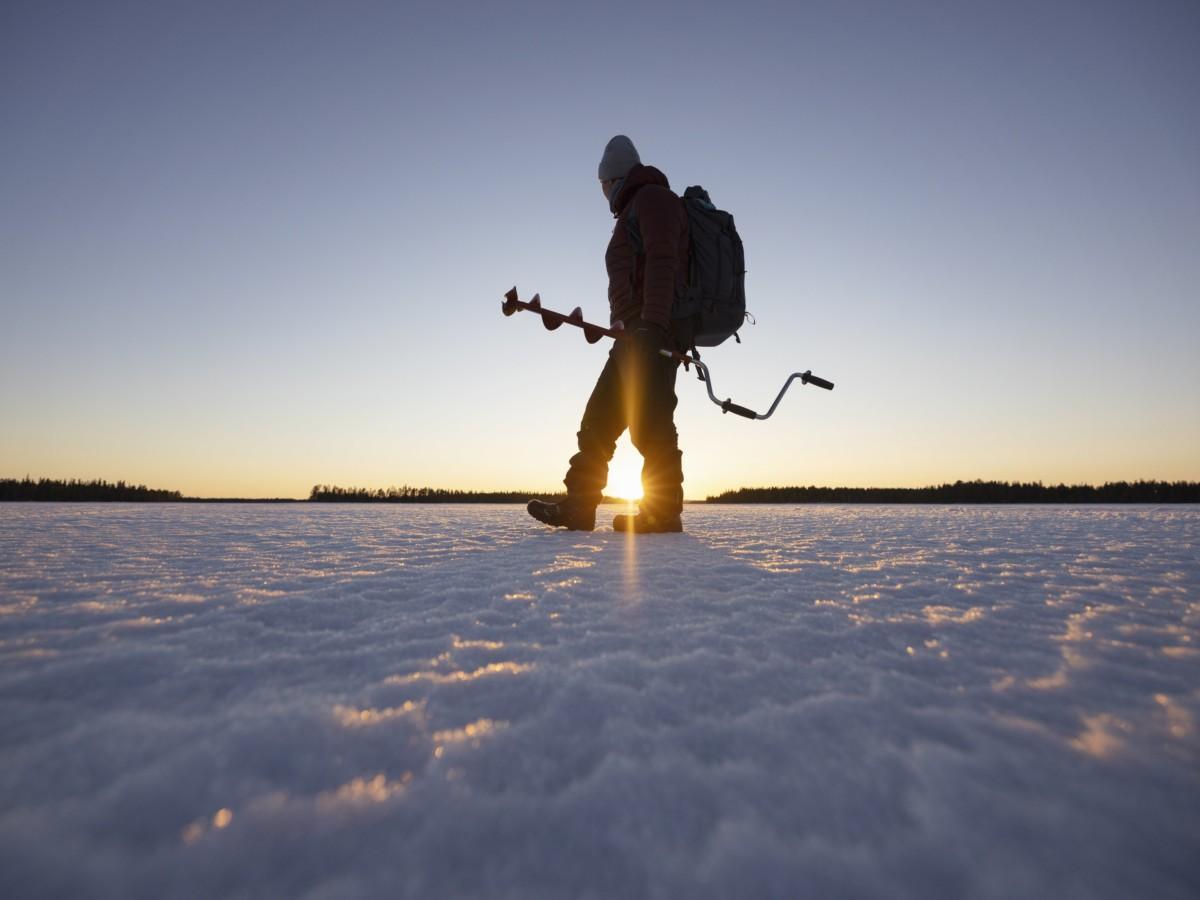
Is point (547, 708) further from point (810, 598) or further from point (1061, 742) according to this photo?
point (810, 598)

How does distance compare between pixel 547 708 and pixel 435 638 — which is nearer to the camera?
pixel 547 708

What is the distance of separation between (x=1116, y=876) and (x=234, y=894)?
0.81 m

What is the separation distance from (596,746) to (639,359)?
9.79 feet

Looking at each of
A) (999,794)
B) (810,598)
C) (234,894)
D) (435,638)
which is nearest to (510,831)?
(234,894)

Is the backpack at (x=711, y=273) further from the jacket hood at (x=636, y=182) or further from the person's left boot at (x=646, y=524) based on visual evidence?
the person's left boot at (x=646, y=524)

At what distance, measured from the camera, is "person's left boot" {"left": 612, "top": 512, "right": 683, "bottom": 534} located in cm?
372

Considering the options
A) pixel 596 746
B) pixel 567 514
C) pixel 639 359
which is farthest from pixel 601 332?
pixel 596 746

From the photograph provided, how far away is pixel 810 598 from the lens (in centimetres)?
162

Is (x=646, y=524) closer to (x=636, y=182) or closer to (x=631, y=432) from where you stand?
(x=631, y=432)

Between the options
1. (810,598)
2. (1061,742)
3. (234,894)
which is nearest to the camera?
(234,894)

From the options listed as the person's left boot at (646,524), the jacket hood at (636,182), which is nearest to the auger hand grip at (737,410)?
the person's left boot at (646,524)

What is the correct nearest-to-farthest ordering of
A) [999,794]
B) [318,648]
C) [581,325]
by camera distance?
[999,794] < [318,648] < [581,325]

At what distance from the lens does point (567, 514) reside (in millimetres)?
3859

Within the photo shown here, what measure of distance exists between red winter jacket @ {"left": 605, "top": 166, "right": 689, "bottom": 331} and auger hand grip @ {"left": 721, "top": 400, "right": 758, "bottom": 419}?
0.63 metres
